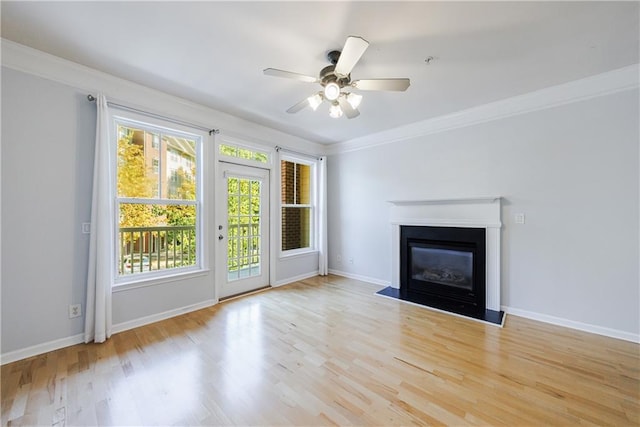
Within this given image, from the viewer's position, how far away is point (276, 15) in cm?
182

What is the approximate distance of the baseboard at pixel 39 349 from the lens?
7.01ft

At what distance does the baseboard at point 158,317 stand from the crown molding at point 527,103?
3740 millimetres

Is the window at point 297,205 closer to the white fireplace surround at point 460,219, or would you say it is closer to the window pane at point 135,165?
the white fireplace surround at point 460,219

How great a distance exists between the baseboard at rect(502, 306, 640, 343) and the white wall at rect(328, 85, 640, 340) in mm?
10

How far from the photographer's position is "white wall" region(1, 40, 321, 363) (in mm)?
2168

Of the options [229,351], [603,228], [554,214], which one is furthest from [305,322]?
[603,228]

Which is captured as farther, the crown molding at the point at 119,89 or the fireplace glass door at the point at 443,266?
the fireplace glass door at the point at 443,266

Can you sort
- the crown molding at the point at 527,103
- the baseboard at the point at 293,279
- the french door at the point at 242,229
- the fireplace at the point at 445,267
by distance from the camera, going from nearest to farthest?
the crown molding at the point at 527,103
the fireplace at the point at 445,267
the french door at the point at 242,229
the baseboard at the point at 293,279

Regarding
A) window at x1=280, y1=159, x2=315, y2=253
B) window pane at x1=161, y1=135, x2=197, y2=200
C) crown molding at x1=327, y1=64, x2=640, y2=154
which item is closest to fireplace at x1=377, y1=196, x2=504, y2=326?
crown molding at x1=327, y1=64, x2=640, y2=154

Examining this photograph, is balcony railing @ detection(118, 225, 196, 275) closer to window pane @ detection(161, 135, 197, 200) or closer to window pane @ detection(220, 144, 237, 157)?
window pane @ detection(161, 135, 197, 200)

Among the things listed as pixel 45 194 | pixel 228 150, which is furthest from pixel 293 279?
pixel 45 194

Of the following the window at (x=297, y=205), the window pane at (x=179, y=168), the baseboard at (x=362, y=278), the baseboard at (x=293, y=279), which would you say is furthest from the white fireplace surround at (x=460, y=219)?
the window pane at (x=179, y=168)

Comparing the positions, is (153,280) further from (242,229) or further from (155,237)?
(242,229)

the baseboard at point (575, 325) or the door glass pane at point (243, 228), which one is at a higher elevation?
the door glass pane at point (243, 228)
